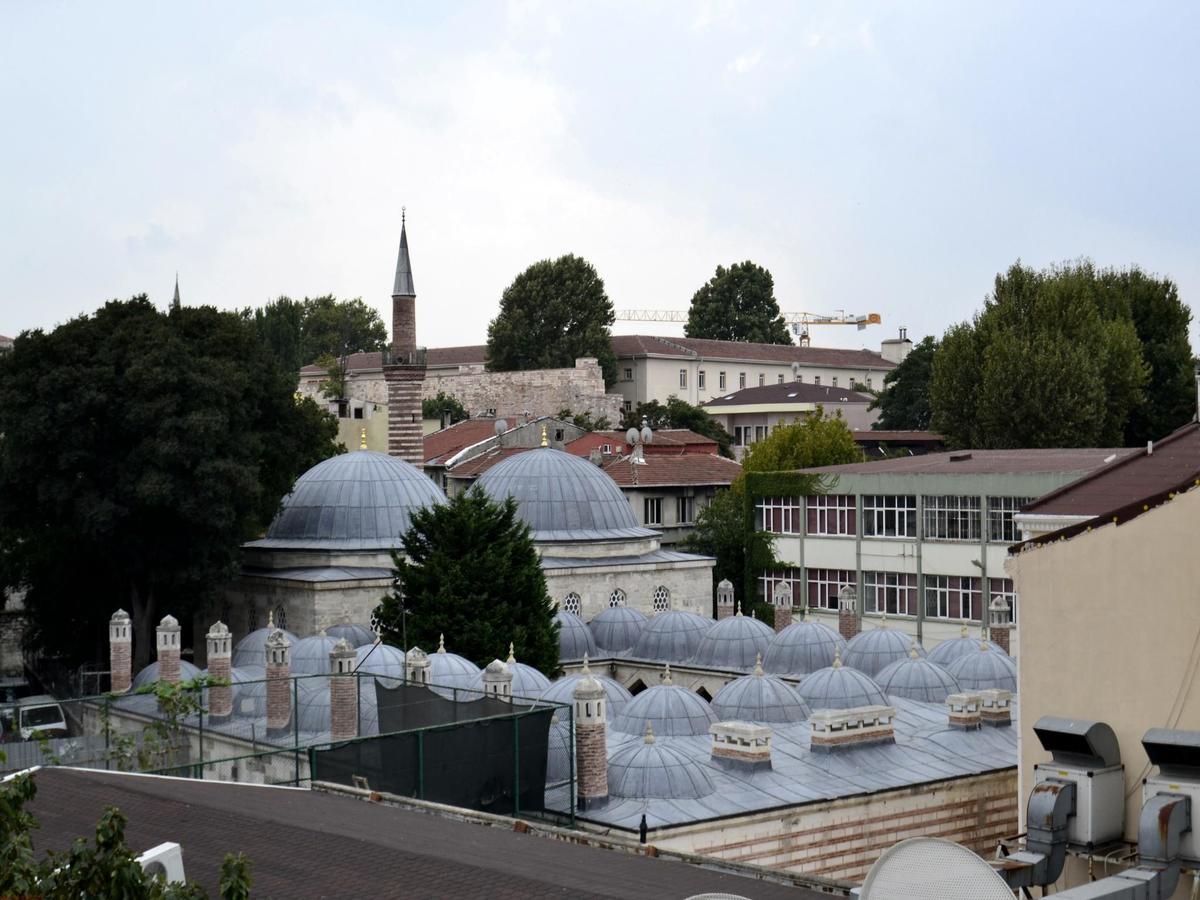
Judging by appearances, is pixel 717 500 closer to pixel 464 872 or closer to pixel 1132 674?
pixel 1132 674

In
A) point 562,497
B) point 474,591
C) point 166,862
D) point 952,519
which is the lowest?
point 166,862

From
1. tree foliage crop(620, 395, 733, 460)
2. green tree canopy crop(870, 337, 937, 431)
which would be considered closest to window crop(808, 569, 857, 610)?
tree foliage crop(620, 395, 733, 460)

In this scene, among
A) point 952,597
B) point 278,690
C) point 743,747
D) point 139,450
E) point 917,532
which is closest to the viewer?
point 743,747

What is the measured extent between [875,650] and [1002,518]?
10.7 meters

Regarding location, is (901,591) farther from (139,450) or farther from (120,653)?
(120,653)

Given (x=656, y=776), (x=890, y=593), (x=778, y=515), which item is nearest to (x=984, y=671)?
(x=656, y=776)

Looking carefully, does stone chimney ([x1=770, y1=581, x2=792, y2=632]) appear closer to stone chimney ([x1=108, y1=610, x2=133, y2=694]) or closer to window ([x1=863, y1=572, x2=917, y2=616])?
window ([x1=863, y1=572, x2=917, y2=616])

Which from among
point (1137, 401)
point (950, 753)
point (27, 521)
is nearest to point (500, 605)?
point (950, 753)

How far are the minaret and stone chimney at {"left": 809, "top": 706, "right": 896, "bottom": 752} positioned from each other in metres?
24.6

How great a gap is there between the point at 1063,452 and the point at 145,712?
27.0 meters

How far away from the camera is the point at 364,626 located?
38156 millimetres

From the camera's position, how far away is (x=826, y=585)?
46.9m

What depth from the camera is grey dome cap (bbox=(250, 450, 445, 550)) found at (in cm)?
4094

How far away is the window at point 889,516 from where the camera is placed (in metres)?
44.6
